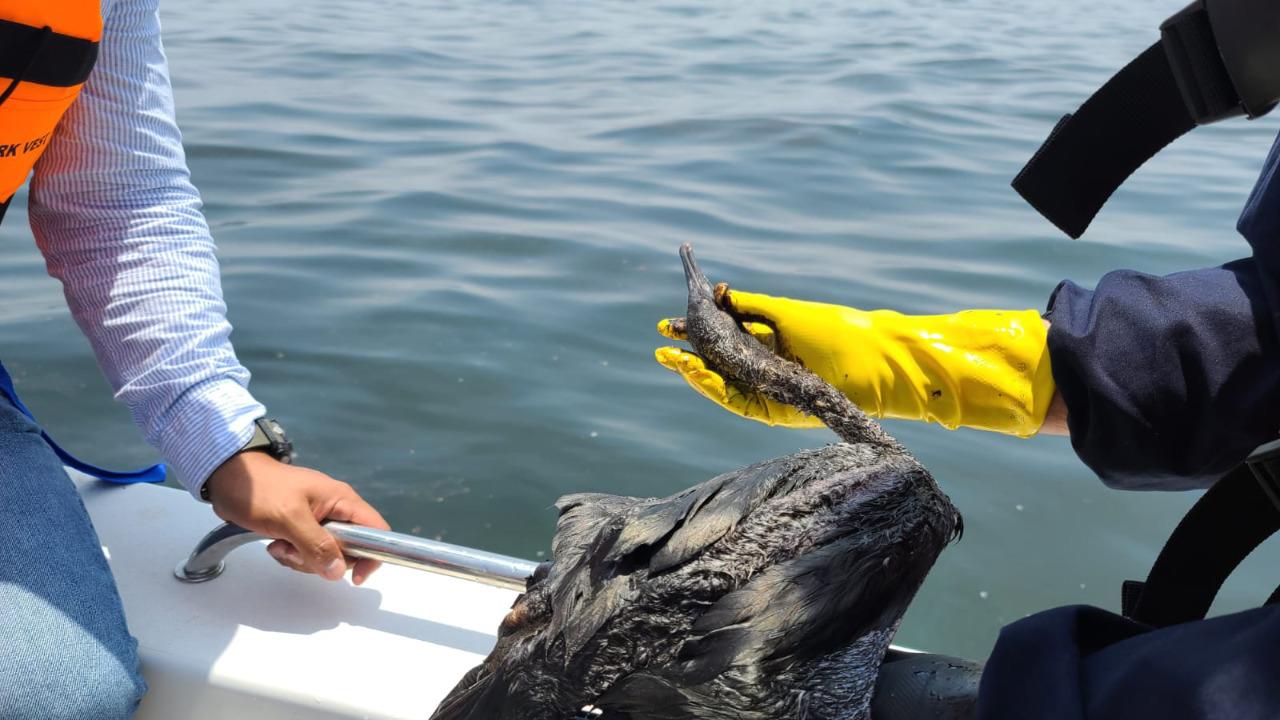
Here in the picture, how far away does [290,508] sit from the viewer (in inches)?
66.7

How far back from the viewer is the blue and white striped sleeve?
178 centimetres

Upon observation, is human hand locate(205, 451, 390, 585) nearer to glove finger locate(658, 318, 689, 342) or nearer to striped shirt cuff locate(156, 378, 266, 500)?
striped shirt cuff locate(156, 378, 266, 500)

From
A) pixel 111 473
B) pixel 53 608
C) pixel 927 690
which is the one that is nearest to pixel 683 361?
pixel 927 690

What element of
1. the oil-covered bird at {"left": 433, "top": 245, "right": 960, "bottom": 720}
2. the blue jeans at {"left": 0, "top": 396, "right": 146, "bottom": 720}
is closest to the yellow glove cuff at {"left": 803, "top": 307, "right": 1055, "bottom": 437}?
the oil-covered bird at {"left": 433, "top": 245, "right": 960, "bottom": 720}

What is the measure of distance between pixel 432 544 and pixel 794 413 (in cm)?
61

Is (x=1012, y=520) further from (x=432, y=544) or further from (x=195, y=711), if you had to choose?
(x=195, y=711)

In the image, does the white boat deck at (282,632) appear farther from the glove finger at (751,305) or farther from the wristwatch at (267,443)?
the glove finger at (751,305)

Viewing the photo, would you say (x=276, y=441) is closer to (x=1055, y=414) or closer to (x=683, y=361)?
(x=683, y=361)

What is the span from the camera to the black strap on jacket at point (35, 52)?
1.57 meters

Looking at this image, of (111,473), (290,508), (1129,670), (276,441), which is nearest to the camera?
(1129,670)

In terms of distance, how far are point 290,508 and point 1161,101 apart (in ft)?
4.57

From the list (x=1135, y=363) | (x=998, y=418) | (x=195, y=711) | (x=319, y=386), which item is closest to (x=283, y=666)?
(x=195, y=711)

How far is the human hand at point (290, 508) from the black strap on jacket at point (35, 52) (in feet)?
2.09

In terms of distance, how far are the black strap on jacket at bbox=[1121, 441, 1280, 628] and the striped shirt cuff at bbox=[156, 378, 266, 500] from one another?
1365mm
